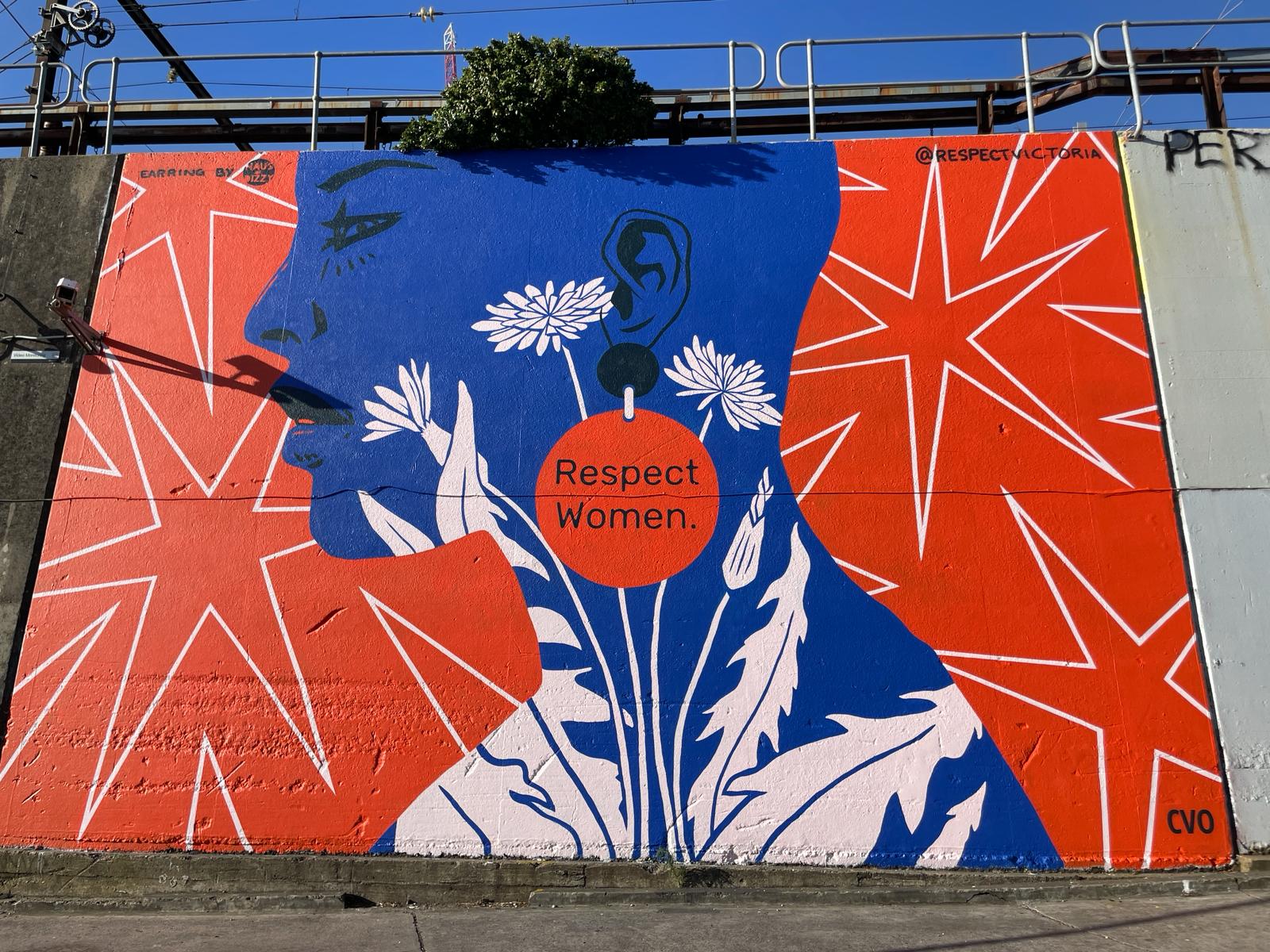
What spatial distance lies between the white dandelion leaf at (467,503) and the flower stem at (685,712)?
1369mm

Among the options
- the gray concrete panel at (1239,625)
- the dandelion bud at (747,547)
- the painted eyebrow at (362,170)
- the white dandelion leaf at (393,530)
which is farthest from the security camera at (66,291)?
the gray concrete panel at (1239,625)

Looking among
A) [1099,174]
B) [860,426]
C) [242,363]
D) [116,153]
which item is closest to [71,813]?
[242,363]

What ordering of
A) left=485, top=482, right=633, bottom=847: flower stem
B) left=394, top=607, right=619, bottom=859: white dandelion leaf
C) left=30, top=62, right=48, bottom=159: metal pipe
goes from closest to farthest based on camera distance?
left=394, top=607, right=619, bottom=859: white dandelion leaf, left=485, top=482, right=633, bottom=847: flower stem, left=30, top=62, right=48, bottom=159: metal pipe

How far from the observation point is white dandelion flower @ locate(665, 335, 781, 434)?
7.00m

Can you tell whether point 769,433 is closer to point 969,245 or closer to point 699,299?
point 699,299

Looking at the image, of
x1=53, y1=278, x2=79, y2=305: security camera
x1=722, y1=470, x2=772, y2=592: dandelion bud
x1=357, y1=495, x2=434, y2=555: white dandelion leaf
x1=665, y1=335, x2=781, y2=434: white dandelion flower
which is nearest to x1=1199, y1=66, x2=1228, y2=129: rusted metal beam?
x1=665, y1=335, x2=781, y2=434: white dandelion flower

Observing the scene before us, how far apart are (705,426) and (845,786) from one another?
2989 millimetres

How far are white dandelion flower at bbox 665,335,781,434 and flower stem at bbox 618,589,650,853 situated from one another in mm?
1696

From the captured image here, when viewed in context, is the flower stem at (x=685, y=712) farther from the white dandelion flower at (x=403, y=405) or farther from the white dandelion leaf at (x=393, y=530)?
the white dandelion flower at (x=403, y=405)

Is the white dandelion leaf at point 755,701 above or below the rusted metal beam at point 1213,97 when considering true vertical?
below

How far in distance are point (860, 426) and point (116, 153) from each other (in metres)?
7.42

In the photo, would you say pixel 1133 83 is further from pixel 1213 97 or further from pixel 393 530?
pixel 393 530

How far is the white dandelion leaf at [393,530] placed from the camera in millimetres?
6809

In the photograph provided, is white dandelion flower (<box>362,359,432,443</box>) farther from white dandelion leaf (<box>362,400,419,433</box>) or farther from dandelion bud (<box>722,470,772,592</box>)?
dandelion bud (<box>722,470,772,592</box>)
